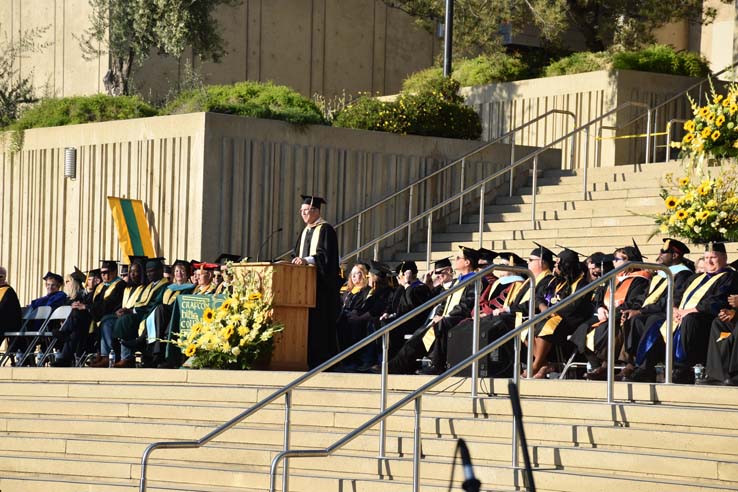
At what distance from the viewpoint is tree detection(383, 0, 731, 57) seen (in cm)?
2369

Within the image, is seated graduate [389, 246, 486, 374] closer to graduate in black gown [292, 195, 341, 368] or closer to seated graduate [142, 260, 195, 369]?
graduate in black gown [292, 195, 341, 368]

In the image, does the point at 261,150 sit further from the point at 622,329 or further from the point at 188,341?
the point at 622,329

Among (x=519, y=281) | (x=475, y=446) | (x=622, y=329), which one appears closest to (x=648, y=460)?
(x=475, y=446)

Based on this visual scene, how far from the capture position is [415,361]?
13.8 meters

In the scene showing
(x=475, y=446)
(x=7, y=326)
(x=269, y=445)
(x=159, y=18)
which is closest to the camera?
(x=475, y=446)

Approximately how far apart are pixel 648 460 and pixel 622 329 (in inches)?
118

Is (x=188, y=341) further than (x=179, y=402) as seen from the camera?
Yes

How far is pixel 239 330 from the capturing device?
44.1 feet

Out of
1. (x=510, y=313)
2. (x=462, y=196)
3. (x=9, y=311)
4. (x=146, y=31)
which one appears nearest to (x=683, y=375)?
(x=510, y=313)

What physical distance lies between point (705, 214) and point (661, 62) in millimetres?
9240

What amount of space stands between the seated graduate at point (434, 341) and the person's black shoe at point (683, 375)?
2326 mm

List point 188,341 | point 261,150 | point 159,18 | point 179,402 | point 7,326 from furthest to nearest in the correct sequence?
point 159,18
point 261,150
point 7,326
point 188,341
point 179,402

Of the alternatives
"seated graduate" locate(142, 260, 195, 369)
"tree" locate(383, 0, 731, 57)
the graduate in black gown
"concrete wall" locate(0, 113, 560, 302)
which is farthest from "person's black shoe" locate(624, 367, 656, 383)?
"tree" locate(383, 0, 731, 57)

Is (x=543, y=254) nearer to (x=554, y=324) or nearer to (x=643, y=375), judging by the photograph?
(x=554, y=324)
